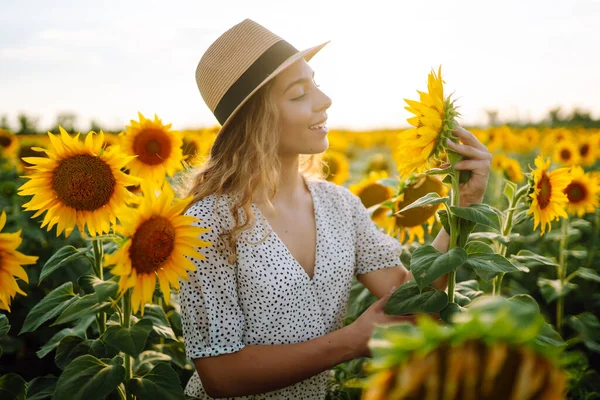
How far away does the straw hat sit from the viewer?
2.04 meters

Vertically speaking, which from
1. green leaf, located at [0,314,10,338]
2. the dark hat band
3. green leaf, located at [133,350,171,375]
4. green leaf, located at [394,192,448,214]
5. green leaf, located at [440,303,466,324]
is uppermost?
the dark hat band

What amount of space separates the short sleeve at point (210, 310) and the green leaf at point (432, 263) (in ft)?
2.54

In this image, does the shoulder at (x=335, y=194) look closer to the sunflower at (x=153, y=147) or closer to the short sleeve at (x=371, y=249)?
the short sleeve at (x=371, y=249)

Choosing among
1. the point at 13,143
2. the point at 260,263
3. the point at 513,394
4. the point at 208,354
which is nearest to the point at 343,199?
the point at 260,263

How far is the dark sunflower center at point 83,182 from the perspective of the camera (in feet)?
5.32

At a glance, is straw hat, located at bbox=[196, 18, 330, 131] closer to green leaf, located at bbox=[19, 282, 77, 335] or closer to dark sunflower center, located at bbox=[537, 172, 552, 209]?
green leaf, located at bbox=[19, 282, 77, 335]

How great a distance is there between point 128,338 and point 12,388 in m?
0.59

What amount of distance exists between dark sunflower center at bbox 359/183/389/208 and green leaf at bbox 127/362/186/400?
2.00 meters

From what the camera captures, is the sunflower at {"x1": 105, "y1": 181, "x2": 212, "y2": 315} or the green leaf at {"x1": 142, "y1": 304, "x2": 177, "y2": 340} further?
the green leaf at {"x1": 142, "y1": 304, "x2": 177, "y2": 340}

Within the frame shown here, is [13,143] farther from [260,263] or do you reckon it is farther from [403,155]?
[403,155]

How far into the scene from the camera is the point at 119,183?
65.2 inches

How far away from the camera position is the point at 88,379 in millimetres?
1505

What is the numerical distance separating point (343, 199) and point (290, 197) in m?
0.31

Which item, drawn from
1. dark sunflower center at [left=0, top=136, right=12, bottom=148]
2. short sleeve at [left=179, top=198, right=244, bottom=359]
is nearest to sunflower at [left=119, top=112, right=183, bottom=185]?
short sleeve at [left=179, top=198, right=244, bottom=359]
